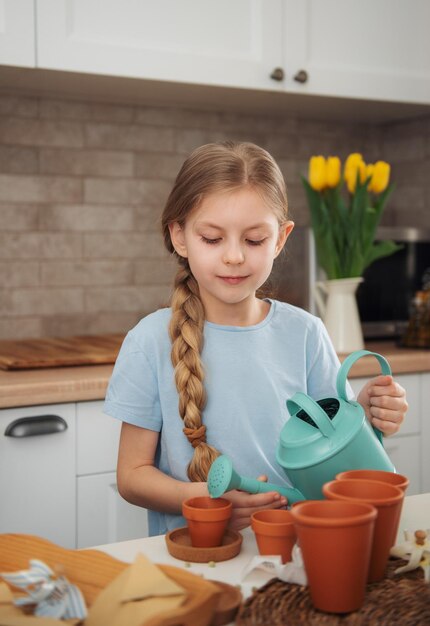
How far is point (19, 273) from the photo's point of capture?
8.32 feet

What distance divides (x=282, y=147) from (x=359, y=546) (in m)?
2.33

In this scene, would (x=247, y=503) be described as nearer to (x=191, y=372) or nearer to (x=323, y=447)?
(x=323, y=447)

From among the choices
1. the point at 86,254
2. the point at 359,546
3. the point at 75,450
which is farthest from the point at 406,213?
the point at 359,546

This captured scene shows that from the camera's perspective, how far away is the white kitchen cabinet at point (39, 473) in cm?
183

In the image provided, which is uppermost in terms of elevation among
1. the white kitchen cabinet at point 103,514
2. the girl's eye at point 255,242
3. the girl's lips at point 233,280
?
the girl's eye at point 255,242

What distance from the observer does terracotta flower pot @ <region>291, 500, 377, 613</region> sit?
2.51 feet

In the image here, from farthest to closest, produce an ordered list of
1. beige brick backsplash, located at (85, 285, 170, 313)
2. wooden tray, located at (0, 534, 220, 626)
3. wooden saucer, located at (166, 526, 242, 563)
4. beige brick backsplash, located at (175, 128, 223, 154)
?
beige brick backsplash, located at (175, 128, 223, 154) < beige brick backsplash, located at (85, 285, 170, 313) < wooden saucer, located at (166, 526, 242, 563) < wooden tray, located at (0, 534, 220, 626)

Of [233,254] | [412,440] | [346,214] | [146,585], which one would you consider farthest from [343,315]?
[146,585]

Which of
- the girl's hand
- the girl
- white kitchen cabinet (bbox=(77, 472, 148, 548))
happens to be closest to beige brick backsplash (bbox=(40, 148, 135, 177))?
white kitchen cabinet (bbox=(77, 472, 148, 548))

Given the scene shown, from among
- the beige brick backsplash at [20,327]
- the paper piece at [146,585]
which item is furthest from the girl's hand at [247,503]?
the beige brick backsplash at [20,327]

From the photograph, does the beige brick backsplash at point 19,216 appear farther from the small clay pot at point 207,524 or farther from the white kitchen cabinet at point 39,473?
the small clay pot at point 207,524

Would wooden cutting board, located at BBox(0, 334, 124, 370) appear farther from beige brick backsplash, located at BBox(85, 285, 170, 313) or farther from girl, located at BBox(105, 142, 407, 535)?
girl, located at BBox(105, 142, 407, 535)

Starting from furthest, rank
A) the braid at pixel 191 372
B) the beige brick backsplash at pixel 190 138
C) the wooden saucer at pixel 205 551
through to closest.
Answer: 1. the beige brick backsplash at pixel 190 138
2. the braid at pixel 191 372
3. the wooden saucer at pixel 205 551

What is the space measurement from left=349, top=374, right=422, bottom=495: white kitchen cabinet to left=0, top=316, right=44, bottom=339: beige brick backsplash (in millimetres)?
1079
